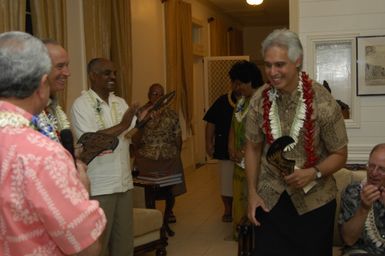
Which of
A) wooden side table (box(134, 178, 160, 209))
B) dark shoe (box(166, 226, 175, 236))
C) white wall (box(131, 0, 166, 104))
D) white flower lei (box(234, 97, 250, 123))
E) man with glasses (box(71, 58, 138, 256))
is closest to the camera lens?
man with glasses (box(71, 58, 138, 256))

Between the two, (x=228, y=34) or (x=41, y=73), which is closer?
(x=41, y=73)

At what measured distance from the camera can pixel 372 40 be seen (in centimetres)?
388

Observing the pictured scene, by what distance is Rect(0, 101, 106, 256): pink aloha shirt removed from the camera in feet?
4.15

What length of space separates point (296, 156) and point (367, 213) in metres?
0.50

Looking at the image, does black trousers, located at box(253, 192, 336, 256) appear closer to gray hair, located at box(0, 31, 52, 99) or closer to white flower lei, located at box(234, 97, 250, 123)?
gray hair, located at box(0, 31, 52, 99)

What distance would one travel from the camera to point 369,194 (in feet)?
7.69

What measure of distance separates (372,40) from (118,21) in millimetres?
2971

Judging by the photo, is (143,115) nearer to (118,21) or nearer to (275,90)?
(275,90)

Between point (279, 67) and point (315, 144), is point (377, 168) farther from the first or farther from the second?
point (279, 67)

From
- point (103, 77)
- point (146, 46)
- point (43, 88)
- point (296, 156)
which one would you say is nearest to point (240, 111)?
point (103, 77)

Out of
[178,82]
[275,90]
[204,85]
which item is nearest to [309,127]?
[275,90]

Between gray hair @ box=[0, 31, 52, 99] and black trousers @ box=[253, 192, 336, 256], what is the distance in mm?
1387

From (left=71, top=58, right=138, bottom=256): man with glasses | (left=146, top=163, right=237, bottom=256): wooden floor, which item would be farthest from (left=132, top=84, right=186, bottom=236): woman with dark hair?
(left=71, top=58, right=138, bottom=256): man with glasses

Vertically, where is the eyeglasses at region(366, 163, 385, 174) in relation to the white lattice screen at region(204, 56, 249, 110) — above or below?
below
